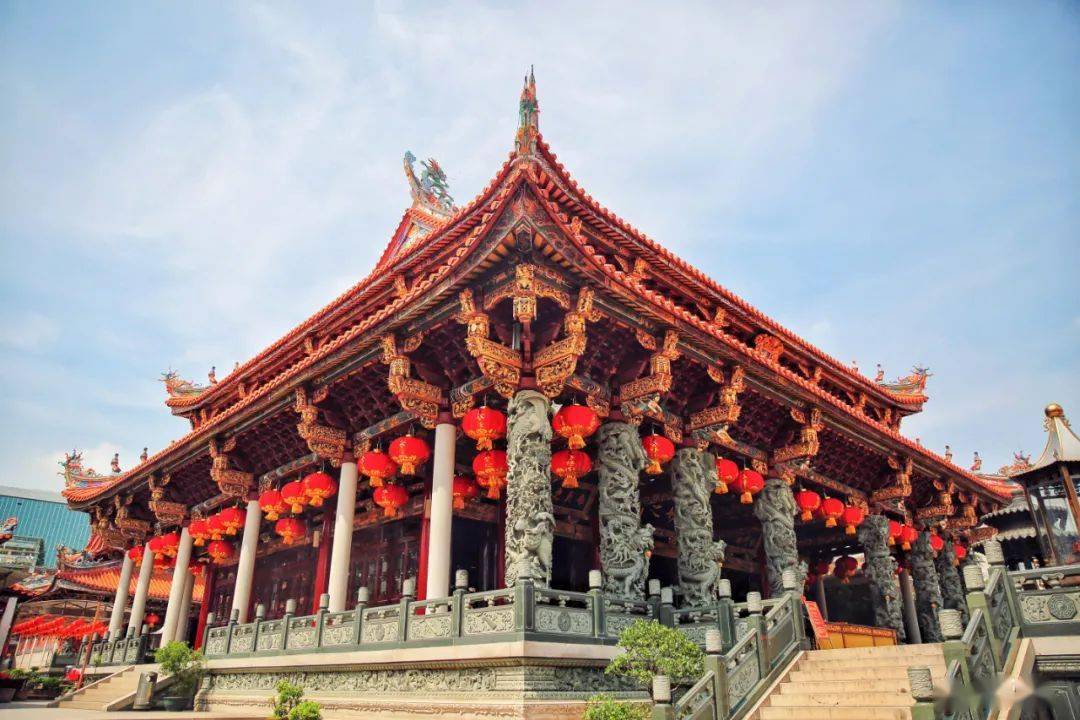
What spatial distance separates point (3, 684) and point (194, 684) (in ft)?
42.0

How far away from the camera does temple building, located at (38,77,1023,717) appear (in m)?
8.95

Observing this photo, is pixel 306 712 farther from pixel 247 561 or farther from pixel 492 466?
pixel 247 561

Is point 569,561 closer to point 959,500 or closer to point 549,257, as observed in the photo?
point 549,257

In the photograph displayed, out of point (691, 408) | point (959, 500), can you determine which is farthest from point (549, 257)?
point (959, 500)

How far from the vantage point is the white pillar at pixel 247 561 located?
1409 cm

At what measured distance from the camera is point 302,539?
16969 millimetres

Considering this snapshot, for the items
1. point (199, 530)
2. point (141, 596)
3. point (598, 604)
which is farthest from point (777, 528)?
point (141, 596)

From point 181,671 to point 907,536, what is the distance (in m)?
16.1

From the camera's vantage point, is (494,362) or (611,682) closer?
(611,682)

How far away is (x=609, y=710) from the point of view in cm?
703

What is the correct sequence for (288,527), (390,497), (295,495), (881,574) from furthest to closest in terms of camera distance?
(881,574) < (288,527) < (295,495) < (390,497)

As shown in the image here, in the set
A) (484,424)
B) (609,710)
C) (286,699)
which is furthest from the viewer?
(286,699)

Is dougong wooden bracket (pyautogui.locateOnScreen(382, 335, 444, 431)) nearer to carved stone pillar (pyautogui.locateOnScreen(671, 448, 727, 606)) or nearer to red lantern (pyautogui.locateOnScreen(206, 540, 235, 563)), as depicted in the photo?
carved stone pillar (pyautogui.locateOnScreen(671, 448, 727, 606))

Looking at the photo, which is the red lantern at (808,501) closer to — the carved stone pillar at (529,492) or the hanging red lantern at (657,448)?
the hanging red lantern at (657,448)
